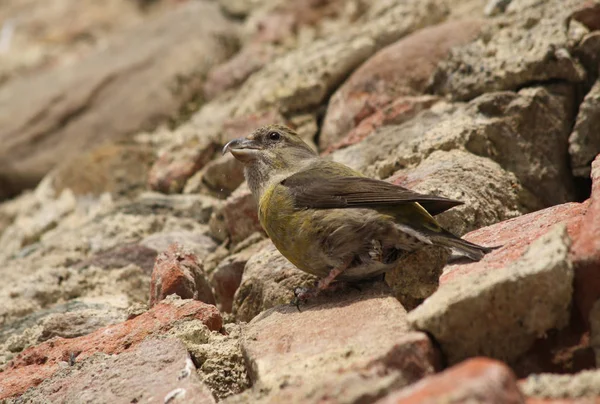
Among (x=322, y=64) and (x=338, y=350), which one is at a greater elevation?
(x=322, y=64)

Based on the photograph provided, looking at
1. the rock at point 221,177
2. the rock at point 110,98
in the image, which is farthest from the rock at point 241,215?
the rock at point 110,98

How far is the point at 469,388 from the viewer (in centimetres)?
183

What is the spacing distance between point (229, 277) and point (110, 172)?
2067mm

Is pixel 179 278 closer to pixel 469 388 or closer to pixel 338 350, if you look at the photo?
pixel 338 350

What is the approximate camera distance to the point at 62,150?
6785mm

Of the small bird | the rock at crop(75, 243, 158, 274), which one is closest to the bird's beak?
the small bird

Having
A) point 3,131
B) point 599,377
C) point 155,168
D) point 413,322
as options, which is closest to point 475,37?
point 155,168

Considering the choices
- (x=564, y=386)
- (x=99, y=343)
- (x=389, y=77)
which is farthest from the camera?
(x=389, y=77)

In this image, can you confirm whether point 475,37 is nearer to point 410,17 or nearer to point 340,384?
point 410,17

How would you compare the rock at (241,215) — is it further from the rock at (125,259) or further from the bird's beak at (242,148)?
the rock at (125,259)

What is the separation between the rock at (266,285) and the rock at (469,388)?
6.11 feet

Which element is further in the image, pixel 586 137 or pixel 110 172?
pixel 110 172

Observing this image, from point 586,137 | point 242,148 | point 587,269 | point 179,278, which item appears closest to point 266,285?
point 179,278

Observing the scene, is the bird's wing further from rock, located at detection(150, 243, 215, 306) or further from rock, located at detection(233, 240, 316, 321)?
rock, located at detection(150, 243, 215, 306)
